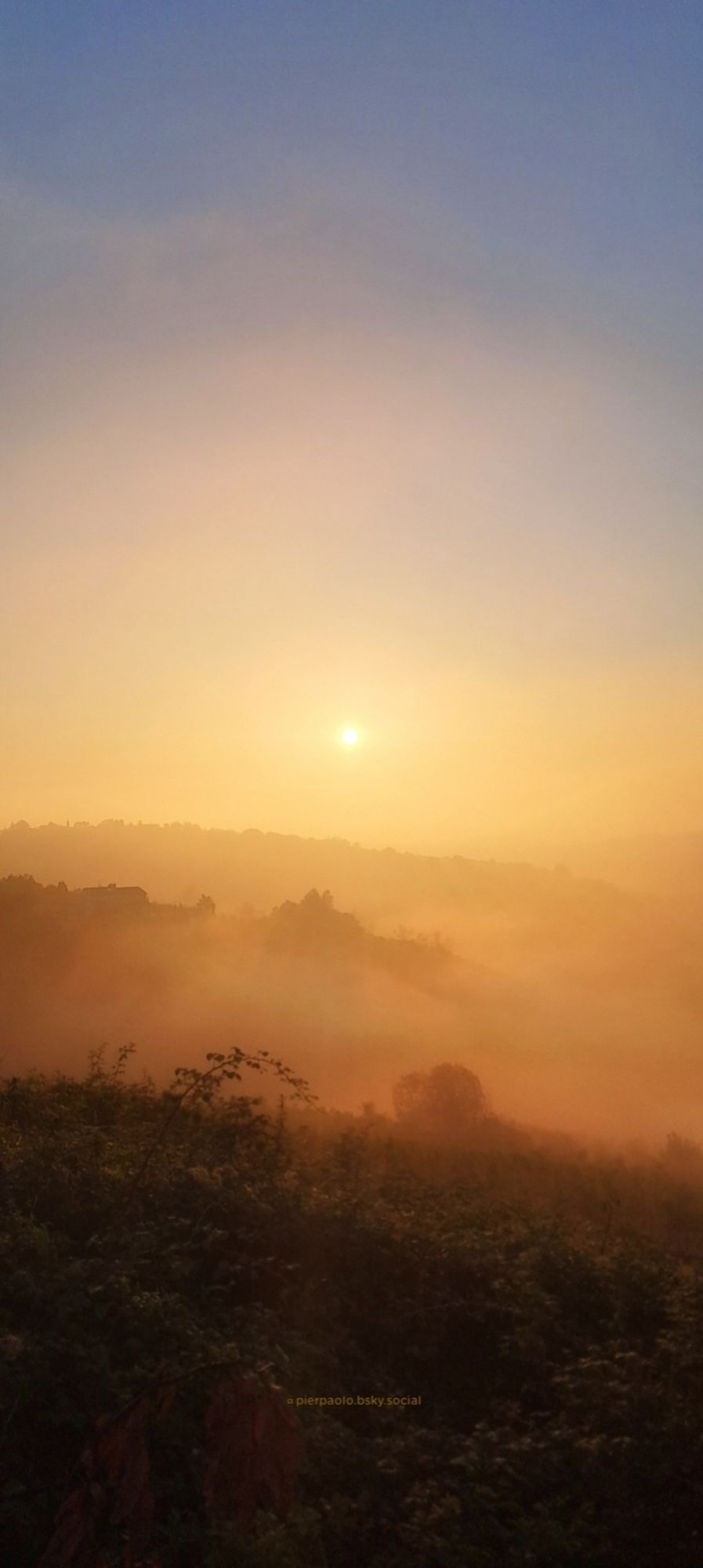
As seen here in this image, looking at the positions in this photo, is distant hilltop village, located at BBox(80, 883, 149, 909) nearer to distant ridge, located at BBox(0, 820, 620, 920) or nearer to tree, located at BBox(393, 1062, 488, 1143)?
distant ridge, located at BBox(0, 820, 620, 920)

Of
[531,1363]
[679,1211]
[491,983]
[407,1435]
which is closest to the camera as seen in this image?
[407,1435]

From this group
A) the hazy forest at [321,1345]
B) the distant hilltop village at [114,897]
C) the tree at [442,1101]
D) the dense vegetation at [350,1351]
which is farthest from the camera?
the distant hilltop village at [114,897]

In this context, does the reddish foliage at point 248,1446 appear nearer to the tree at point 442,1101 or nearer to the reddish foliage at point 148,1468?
the reddish foliage at point 148,1468

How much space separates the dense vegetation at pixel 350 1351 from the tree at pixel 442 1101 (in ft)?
71.7

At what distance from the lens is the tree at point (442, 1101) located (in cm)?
3266

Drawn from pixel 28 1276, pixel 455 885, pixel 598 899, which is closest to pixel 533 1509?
pixel 28 1276

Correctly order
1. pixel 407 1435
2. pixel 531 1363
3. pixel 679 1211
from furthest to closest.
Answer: pixel 679 1211, pixel 531 1363, pixel 407 1435

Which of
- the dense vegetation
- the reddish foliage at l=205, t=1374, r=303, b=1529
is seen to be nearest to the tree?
the dense vegetation

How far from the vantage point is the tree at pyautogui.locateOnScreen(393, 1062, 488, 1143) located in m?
32.7

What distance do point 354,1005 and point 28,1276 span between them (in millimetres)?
62063

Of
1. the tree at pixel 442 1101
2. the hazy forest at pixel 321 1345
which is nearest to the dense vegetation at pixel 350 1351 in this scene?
the hazy forest at pixel 321 1345

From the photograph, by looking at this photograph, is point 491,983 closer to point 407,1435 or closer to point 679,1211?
point 679,1211

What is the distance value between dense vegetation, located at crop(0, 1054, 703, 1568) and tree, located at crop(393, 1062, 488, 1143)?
71.7 ft

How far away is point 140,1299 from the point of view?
6.81 metres
